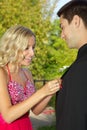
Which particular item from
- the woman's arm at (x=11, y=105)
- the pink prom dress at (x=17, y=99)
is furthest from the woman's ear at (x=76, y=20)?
the pink prom dress at (x=17, y=99)

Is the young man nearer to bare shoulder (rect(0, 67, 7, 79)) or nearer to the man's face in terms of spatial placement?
the man's face

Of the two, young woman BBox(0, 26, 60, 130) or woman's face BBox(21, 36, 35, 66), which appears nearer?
young woman BBox(0, 26, 60, 130)

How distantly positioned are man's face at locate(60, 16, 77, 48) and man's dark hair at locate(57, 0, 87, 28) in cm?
3

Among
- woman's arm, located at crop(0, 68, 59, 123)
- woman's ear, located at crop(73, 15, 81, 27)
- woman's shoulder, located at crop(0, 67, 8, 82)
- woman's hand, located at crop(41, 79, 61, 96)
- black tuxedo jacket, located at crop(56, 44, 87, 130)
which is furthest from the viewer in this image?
woman's shoulder, located at crop(0, 67, 8, 82)

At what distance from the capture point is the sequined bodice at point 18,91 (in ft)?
12.2

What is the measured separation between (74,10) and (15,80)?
51.3 inches

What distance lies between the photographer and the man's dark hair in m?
2.76

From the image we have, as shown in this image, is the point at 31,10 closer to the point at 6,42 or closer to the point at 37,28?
the point at 37,28

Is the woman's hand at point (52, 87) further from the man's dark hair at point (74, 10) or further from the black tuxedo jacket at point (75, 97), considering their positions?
the man's dark hair at point (74, 10)

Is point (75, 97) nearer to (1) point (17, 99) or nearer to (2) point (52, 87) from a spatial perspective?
(2) point (52, 87)

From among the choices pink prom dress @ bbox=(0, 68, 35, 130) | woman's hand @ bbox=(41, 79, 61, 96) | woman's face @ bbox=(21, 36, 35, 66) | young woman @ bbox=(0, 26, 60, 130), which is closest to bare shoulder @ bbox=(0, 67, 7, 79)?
young woman @ bbox=(0, 26, 60, 130)

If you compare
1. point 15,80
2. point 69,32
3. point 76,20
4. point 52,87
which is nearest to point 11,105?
point 15,80

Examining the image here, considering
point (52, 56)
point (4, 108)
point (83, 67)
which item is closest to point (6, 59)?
point (4, 108)

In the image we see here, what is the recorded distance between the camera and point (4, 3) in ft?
67.2
